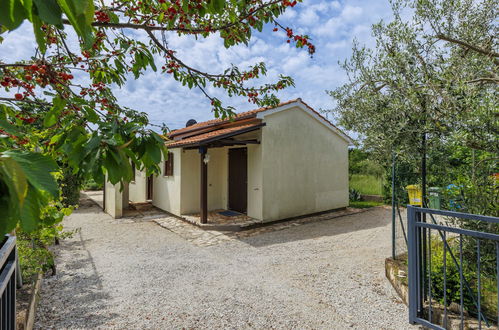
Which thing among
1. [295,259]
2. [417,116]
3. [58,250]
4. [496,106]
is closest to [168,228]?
[58,250]

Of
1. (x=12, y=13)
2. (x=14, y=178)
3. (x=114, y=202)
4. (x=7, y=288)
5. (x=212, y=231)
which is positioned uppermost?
(x=12, y=13)

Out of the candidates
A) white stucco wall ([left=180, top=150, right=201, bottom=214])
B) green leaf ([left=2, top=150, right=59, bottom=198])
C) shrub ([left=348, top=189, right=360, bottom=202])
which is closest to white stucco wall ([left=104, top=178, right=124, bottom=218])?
white stucco wall ([left=180, top=150, right=201, bottom=214])

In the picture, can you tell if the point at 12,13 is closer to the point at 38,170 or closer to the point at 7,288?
the point at 38,170

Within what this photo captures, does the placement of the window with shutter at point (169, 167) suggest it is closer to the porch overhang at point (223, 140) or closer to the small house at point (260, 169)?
the small house at point (260, 169)

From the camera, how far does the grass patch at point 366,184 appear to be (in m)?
17.5

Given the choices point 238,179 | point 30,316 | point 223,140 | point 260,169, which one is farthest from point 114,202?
point 30,316

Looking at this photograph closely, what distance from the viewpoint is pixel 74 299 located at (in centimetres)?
477

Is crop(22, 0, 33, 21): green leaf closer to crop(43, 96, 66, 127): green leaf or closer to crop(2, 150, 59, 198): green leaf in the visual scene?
crop(2, 150, 59, 198): green leaf

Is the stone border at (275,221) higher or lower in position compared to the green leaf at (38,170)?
lower

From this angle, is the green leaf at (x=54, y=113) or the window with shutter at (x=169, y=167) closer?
the green leaf at (x=54, y=113)

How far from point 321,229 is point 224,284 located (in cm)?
550

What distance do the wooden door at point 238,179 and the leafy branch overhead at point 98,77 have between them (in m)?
7.09

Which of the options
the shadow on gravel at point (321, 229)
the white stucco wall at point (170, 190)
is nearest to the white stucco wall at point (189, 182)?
the white stucco wall at point (170, 190)

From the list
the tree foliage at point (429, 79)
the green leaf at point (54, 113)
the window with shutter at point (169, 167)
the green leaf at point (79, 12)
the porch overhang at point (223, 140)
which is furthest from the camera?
the window with shutter at point (169, 167)
